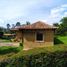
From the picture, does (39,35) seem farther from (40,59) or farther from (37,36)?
(40,59)

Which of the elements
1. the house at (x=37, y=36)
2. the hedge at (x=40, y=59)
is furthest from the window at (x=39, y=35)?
the hedge at (x=40, y=59)

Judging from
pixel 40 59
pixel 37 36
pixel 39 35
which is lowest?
pixel 40 59

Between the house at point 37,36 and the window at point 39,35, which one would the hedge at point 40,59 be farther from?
the window at point 39,35

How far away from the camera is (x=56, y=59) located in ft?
32.0

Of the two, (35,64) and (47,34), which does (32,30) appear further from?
(35,64)

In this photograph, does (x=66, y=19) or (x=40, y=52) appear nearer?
(x=40, y=52)

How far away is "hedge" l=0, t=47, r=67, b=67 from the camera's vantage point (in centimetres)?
958

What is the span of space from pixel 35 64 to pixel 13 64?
972 millimetres

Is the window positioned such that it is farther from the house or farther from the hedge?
the hedge

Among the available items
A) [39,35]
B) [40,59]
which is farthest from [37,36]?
[40,59]

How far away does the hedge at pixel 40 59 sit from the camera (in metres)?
9.58

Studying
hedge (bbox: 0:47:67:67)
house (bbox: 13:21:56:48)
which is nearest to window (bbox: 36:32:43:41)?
house (bbox: 13:21:56:48)

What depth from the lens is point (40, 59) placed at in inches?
378

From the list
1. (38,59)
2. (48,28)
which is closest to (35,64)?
(38,59)
